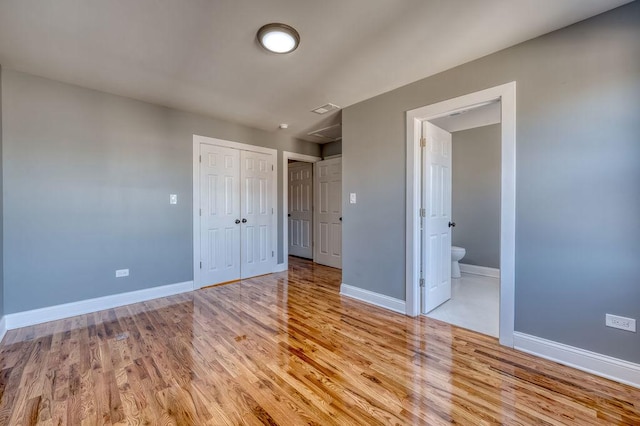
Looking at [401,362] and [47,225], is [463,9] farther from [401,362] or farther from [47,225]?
[47,225]

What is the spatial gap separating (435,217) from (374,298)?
1188mm

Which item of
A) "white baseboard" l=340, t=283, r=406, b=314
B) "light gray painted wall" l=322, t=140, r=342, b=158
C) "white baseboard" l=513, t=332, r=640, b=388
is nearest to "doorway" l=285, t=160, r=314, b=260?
"light gray painted wall" l=322, t=140, r=342, b=158

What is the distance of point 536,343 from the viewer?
2.09 metres

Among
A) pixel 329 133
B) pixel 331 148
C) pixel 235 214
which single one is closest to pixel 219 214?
pixel 235 214

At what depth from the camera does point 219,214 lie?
4047mm

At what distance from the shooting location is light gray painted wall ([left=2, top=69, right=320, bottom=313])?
8.57 ft

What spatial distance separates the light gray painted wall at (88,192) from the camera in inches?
103

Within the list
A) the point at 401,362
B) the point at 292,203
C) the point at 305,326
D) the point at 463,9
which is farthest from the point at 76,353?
the point at 292,203

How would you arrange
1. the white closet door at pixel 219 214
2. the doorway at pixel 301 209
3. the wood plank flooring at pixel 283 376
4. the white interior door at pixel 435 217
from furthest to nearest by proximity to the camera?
the doorway at pixel 301 209 < the white closet door at pixel 219 214 < the white interior door at pixel 435 217 < the wood plank flooring at pixel 283 376

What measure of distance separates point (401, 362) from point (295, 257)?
4259 mm

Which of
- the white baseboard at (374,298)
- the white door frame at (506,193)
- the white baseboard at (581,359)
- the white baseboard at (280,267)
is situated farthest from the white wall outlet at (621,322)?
the white baseboard at (280,267)

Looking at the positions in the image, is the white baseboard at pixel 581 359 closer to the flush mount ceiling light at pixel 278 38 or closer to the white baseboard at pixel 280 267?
the flush mount ceiling light at pixel 278 38

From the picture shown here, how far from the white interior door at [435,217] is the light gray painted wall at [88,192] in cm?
308

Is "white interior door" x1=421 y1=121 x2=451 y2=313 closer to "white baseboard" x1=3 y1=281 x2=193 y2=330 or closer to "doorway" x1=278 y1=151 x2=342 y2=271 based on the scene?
"doorway" x1=278 y1=151 x2=342 y2=271
